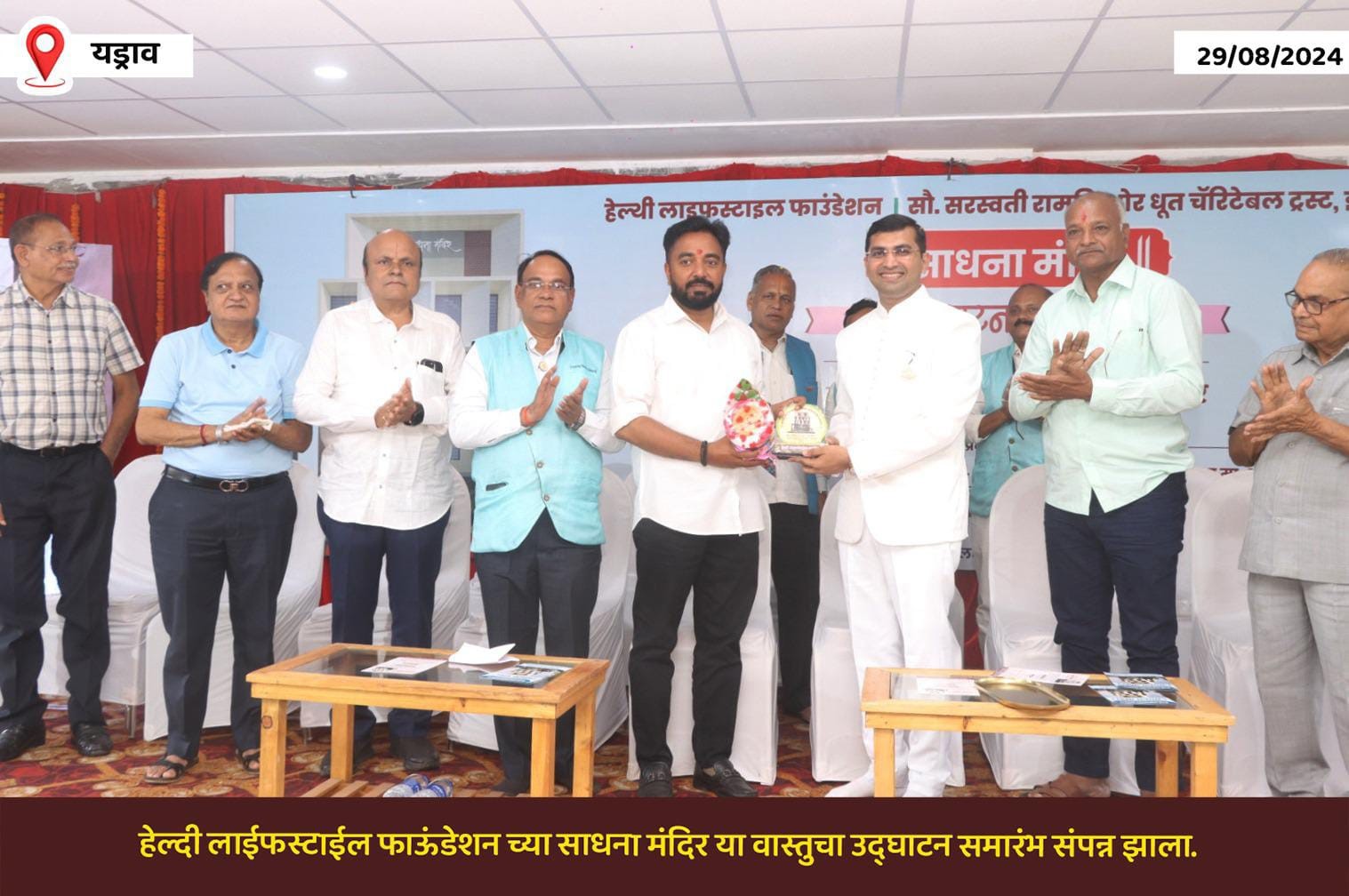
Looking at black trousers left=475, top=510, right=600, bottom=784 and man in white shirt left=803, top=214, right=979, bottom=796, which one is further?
black trousers left=475, top=510, right=600, bottom=784

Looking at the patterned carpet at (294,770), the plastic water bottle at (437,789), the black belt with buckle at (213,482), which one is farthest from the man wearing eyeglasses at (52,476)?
the plastic water bottle at (437,789)

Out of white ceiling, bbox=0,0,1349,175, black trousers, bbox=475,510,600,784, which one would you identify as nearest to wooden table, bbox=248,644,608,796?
black trousers, bbox=475,510,600,784

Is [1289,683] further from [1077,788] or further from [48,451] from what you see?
[48,451]

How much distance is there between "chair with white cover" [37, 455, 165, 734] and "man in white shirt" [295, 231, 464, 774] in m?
1.00

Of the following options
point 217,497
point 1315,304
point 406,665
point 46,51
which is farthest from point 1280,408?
point 46,51

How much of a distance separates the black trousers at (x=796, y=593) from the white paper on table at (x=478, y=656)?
1811 millimetres

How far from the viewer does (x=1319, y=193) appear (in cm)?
561

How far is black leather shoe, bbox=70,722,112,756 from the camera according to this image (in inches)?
154

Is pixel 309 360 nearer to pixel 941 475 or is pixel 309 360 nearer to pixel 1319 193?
pixel 941 475

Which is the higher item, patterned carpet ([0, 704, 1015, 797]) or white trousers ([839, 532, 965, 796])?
white trousers ([839, 532, 965, 796])

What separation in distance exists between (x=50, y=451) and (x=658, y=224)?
3.37 metres

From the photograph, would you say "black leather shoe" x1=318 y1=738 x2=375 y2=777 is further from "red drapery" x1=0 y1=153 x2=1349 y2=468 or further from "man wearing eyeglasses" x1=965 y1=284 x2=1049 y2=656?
"red drapery" x1=0 y1=153 x2=1349 y2=468

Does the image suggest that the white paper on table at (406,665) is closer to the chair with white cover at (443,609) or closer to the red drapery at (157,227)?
the chair with white cover at (443,609)
